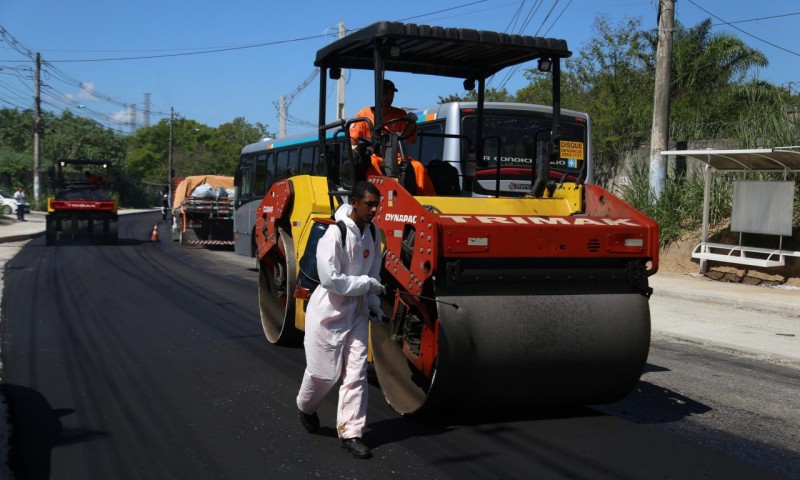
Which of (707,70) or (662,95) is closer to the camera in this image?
(662,95)

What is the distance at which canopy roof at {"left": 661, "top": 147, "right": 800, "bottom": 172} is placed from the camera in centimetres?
1468

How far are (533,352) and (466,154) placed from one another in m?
2.60

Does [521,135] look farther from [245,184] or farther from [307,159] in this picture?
[245,184]

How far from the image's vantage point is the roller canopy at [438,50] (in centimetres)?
677

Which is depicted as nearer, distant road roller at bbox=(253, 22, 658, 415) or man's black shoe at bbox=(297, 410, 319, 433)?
distant road roller at bbox=(253, 22, 658, 415)

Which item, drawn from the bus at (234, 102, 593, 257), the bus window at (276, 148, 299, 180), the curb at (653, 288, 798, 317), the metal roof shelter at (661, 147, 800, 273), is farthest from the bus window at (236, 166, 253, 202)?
the curb at (653, 288, 798, 317)

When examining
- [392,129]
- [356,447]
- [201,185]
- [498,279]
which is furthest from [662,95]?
[201,185]

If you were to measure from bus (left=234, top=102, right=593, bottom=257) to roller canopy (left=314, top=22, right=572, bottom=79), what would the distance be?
642 millimetres

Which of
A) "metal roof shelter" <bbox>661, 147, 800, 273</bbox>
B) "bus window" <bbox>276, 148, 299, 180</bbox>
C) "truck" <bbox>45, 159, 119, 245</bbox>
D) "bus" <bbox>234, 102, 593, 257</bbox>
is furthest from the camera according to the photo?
"truck" <bbox>45, 159, 119, 245</bbox>

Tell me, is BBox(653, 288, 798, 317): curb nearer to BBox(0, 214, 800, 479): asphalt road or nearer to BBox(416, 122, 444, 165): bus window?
BBox(0, 214, 800, 479): asphalt road

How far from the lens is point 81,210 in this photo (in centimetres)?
2553

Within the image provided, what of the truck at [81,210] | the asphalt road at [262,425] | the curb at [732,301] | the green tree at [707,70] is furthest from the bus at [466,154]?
the green tree at [707,70]

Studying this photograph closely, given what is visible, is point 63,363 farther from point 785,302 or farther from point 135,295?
point 785,302

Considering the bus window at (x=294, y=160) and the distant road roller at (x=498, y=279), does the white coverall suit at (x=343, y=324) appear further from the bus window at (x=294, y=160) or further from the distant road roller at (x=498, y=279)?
the bus window at (x=294, y=160)
